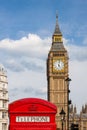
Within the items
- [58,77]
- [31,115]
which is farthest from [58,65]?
[31,115]

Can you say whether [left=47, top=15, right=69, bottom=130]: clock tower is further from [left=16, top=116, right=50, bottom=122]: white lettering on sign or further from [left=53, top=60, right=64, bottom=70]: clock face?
[left=16, top=116, right=50, bottom=122]: white lettering on sign

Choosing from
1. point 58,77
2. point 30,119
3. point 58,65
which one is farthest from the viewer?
point 58,77

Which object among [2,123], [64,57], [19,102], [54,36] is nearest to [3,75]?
[2,123]

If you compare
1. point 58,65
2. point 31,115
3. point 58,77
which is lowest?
point 31,115

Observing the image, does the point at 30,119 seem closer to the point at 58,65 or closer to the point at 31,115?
the point at 31,115

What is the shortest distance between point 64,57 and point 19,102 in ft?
312

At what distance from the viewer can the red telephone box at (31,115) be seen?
41.6 feet

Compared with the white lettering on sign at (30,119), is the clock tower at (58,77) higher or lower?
higher

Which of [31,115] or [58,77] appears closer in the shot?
[31,115]

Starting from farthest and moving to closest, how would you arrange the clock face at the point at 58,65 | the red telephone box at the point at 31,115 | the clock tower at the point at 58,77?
the clock tower at the point at 58,77 → the clock face at the point at 58,65 → the red telephone box at the point at 31,115

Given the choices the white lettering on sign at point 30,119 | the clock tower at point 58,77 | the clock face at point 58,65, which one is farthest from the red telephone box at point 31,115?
the clock face at point 58,65

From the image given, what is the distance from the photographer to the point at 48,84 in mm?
112562

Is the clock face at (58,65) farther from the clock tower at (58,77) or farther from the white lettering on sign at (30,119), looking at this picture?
the white lettering on sign at (30,119)

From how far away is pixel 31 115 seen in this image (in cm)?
1280
